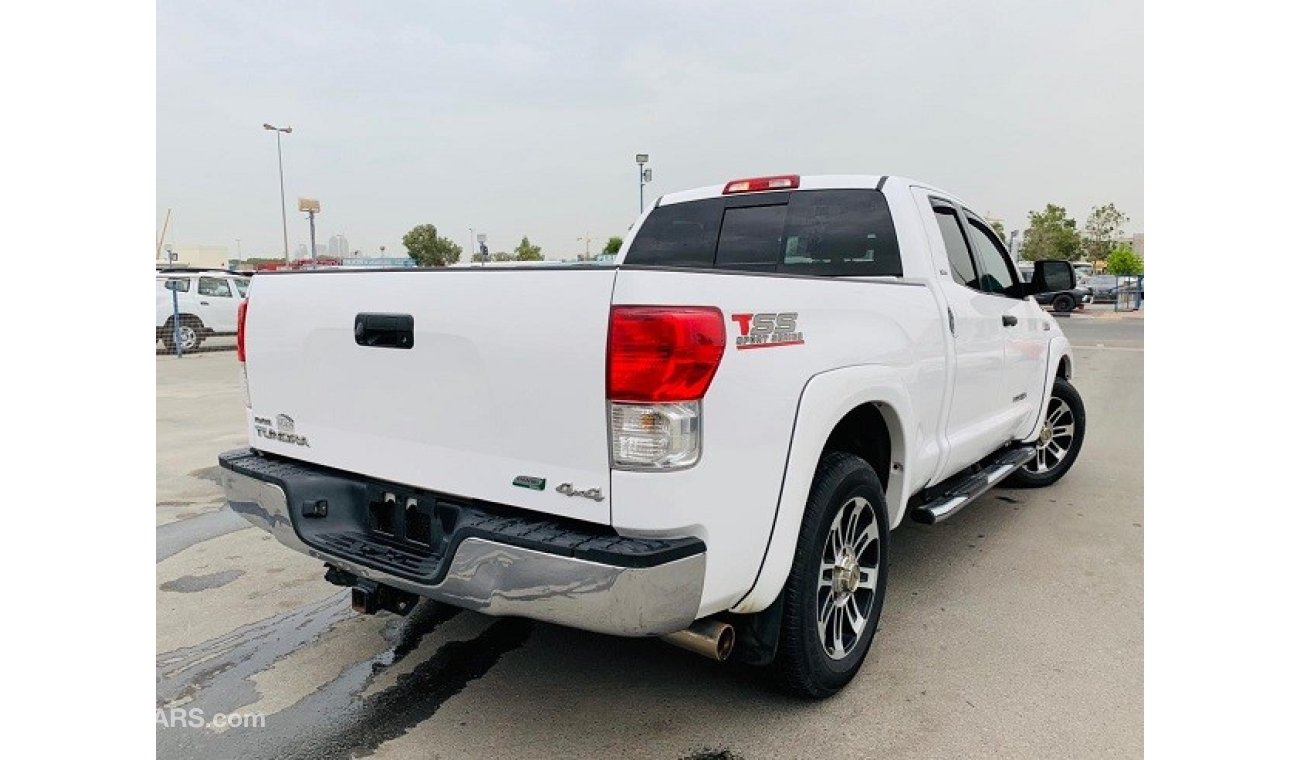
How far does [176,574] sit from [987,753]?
3.96m

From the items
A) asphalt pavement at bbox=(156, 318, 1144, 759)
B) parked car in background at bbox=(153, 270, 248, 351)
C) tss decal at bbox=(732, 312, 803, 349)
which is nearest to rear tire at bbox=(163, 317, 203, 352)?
parked car in background at bbox=(153, 270, 248, 351)

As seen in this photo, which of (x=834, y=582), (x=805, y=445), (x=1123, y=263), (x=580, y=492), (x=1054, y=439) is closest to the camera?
(x=580, y=492)

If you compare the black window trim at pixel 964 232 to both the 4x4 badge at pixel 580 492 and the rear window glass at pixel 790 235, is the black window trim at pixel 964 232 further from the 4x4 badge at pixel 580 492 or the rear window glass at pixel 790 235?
the 4x4 badge at pixel 580 492

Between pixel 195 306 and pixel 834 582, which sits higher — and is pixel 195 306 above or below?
above

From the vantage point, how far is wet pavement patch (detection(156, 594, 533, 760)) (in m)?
2.74

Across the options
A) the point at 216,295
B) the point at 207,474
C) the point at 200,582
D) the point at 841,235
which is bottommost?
the point at 200,582

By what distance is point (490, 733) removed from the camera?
2.78m

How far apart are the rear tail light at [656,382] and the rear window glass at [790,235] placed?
1.73 m

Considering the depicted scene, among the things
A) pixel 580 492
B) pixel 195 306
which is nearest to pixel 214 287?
pixel 195 306

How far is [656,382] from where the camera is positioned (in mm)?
2201

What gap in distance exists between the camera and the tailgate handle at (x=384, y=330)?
8.61ft

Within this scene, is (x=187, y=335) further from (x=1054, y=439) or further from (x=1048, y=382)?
(x=1048, y=382)

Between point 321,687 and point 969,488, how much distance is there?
10.1 feet

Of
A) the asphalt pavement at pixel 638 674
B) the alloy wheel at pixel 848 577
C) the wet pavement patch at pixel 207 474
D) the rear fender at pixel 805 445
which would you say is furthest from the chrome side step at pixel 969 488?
the wet pavement patch at pixel 207 474
